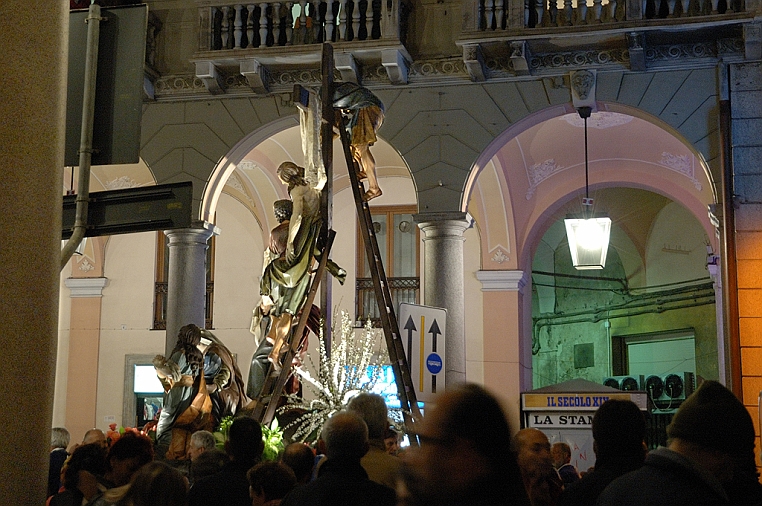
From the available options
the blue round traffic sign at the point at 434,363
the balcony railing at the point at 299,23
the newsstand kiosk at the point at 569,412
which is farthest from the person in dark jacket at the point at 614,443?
the balcony railing at the point at 299,23

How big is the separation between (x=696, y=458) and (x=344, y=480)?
1304 millimetres

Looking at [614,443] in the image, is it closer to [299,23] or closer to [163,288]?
[299,23]

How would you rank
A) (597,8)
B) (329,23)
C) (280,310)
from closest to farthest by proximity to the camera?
(280,310) < (597,8) < (329,23)

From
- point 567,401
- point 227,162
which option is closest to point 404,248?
point 227,162

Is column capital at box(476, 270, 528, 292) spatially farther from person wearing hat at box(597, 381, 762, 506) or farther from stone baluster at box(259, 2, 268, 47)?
person wearing hat at box(597, 381, 762, 506)

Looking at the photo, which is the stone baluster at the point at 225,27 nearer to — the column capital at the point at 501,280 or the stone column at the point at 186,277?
the stone column at the point at 186,277

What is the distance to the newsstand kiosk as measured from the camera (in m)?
9.52

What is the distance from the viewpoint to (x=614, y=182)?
18500 mm

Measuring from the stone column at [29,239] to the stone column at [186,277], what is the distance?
36.5 ft

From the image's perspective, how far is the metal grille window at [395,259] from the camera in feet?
63.8

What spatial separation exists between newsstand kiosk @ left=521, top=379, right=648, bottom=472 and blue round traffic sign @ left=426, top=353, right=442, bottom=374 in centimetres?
207

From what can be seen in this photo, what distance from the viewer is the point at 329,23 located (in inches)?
544

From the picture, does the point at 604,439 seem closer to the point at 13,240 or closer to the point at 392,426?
the point at 13,240

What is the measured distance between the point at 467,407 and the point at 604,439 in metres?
1.57
